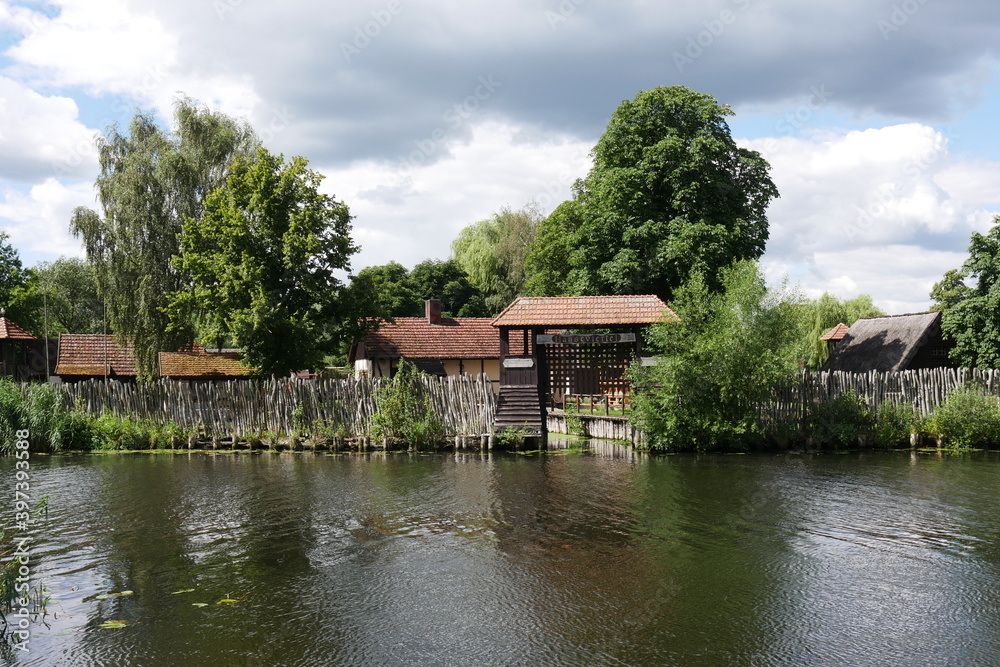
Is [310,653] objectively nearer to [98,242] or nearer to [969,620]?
[969,620]

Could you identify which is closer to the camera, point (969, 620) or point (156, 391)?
point (969, 620)

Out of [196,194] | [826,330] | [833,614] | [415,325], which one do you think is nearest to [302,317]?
[196,194]

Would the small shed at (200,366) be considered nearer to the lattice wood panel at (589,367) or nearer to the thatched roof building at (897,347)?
the lattice wood panel at (589,367)

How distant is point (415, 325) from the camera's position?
38.5 meters

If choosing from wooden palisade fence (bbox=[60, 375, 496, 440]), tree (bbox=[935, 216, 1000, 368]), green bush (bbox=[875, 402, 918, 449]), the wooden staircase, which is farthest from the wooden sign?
tree (bbox=[935, 216, 1000, 368])

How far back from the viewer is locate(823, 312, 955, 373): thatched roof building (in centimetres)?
3045

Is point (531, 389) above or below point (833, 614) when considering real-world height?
above

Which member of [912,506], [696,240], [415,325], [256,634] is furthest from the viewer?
[415,325]

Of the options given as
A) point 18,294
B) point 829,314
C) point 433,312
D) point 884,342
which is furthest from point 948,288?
point 18,294

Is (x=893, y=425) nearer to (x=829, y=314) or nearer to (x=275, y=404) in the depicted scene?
(x=275, y=404)

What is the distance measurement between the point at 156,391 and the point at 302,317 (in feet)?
16.6

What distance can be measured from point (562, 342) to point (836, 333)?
98.4 feet

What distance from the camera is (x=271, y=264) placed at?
2602 centimetres

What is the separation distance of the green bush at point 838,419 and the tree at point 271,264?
15.7 m
